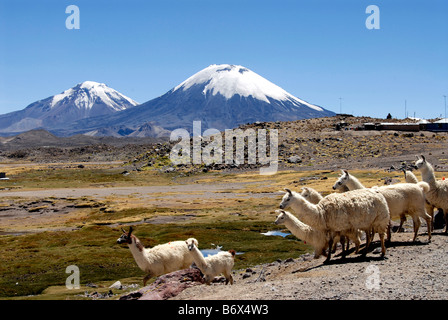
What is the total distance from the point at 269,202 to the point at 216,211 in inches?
299

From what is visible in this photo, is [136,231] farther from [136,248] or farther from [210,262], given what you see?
[210,262]

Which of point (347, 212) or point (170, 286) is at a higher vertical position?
point (347, 212)

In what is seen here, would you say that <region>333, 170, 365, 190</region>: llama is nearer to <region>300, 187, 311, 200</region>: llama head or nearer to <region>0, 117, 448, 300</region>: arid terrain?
<region>300, 187, 311, 200</region>: llama head

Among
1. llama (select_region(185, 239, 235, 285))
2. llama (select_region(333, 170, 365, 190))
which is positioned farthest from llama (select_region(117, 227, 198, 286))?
llama (select_region(333, 170, 365, 190))

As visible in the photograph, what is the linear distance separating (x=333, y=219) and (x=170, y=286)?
6053 millimetres

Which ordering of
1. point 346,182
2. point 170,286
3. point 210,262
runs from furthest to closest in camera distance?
point 346,182, point 210,262, point 170,286

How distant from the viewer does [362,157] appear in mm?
92938

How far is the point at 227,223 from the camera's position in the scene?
42938 millimetres

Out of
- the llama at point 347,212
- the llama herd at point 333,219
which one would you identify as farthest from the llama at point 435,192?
the llama at point 347,212

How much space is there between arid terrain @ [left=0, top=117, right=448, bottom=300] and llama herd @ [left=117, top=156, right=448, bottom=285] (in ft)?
3.13

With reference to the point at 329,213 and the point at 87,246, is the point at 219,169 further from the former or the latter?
the point at 329,213

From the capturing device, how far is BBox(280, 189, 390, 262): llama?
16.1 metres

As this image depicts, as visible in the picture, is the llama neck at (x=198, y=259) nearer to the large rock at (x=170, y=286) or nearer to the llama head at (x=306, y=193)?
the large rock at (x=170, y=286)

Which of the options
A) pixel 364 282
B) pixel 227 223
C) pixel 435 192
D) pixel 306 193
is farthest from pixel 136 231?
pixel 364 282
